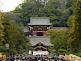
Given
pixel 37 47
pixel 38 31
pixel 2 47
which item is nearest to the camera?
pixel 2 47

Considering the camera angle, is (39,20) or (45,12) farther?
(45,12)

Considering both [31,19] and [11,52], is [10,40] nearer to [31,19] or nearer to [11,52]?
[11,52]

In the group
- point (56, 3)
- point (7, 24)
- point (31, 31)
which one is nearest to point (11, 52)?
point (7, 24)

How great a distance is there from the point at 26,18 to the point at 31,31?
7067 mm

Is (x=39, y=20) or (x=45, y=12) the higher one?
(x=45, y=12)

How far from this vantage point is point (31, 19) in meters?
57.6

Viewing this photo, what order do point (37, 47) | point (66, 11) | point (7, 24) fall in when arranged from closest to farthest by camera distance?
point (7, 24)
point (37, 47)
point (66, 11)

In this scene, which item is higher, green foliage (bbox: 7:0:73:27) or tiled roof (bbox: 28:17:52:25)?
green foliage (bbox: 7:0:73:27)

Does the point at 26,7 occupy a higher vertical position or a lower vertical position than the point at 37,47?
higher

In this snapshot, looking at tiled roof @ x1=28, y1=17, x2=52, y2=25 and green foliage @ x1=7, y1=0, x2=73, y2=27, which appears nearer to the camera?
tiled roof @ x1=28, y1=17, x2=52, y2=25

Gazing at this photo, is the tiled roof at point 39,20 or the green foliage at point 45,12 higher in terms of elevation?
the green foliage at point 45,12

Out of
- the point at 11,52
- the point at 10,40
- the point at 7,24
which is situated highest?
the point at 7,24

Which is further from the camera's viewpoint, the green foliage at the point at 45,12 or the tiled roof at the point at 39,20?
the green foliage at the point at 45,12

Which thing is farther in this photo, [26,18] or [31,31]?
[26,18]
